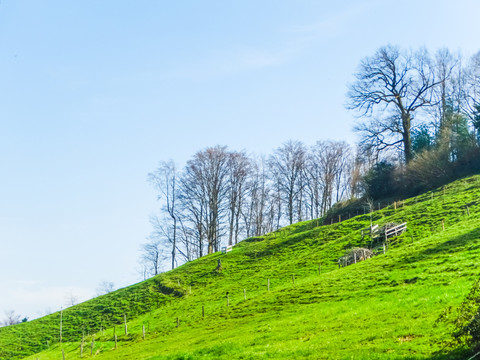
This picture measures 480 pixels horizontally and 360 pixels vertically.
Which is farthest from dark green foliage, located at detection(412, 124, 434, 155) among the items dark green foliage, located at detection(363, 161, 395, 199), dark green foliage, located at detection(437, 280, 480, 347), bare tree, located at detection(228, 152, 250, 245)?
dark green foliage, located at detection(437, 280, 480, 347)

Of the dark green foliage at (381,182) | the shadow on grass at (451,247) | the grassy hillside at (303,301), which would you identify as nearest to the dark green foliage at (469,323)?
the grassy hillside at (303,301)

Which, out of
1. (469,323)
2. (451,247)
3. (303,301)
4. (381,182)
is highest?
(381,182)

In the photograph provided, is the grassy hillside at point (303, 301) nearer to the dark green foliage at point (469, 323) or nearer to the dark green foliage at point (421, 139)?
the dark green foliage at point (469, 323)

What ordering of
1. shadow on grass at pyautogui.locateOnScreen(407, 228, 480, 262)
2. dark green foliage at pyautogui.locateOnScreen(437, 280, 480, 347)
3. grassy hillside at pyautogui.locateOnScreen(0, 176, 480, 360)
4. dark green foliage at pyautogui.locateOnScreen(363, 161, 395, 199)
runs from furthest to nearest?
1. dark green foliage at pyautogui.locateOnScreen(363, 161, 395, 199)
2. shadow on grass at pyautogui.locateOnScreen(407, 228, 480, 262)
3. grassy hillside at pyautogui.locateOnScreen(0, 176, 480, 360)
4. dark green foliage at pyautogui.locateOnScreen(437, 280, 480, 347)

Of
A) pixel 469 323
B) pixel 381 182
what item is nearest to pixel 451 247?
pixel 469 323

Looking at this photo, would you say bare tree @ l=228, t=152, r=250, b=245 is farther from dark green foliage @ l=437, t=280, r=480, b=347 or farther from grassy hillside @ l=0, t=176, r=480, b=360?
dark green foliage @ l=437, t=280, r=480, b=347

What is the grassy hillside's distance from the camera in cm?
1836

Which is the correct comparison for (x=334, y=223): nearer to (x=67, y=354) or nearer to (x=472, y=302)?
(x=67, y=354)

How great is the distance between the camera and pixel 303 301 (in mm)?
31875

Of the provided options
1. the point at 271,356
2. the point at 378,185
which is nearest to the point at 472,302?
the point at 271,356

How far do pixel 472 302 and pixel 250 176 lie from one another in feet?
249

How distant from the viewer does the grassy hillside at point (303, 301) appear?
18.4 meters

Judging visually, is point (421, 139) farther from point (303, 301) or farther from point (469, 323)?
point (469, 323)

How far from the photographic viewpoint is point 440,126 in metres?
74.2
